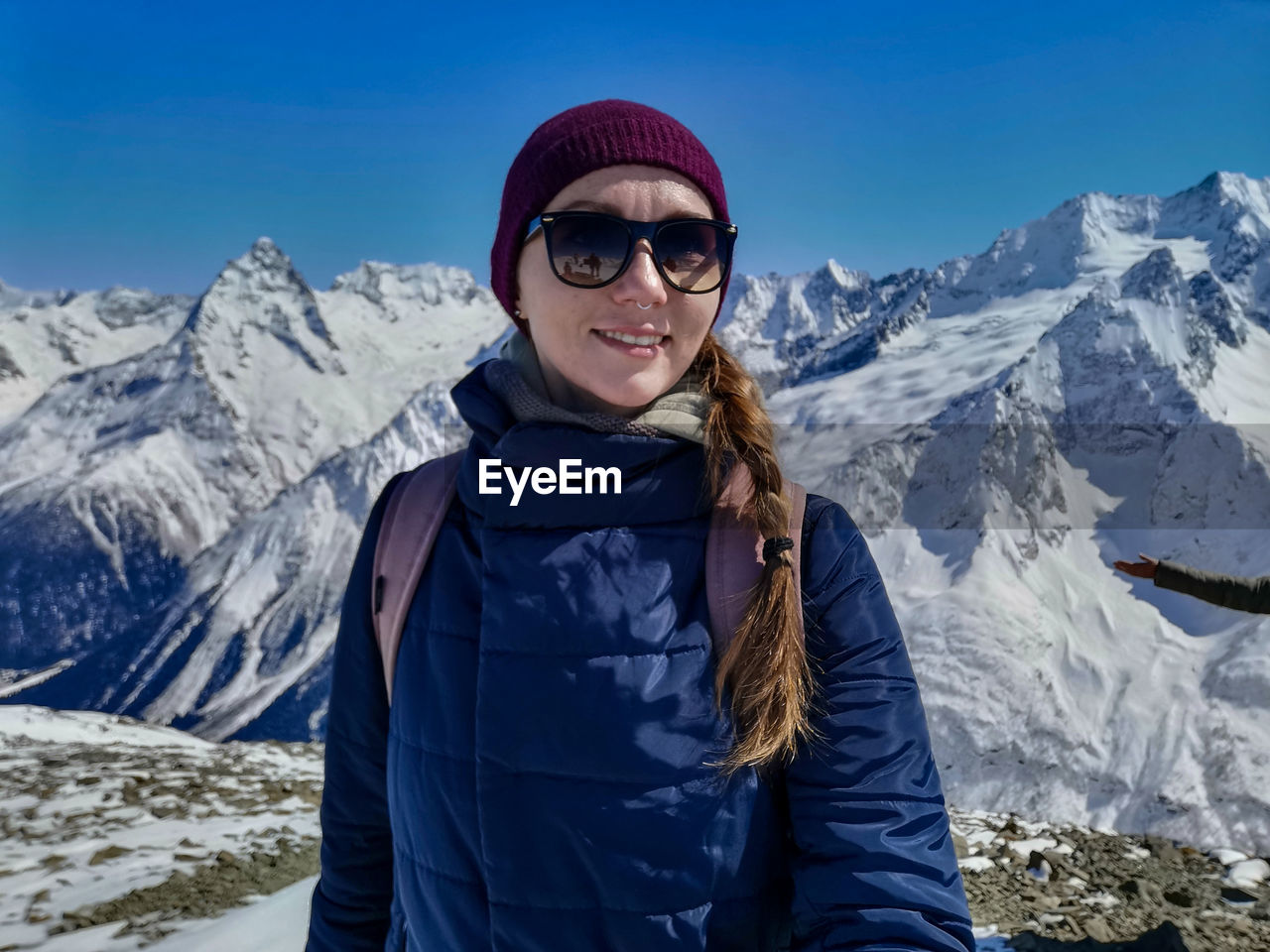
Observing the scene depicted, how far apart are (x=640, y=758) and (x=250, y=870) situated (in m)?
8.01

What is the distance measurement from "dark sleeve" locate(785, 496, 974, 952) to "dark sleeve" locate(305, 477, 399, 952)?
113cm

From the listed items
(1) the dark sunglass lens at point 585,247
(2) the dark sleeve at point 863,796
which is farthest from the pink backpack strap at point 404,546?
(2) the dark sleeve at point 863,796

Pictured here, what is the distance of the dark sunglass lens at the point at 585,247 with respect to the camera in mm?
1850

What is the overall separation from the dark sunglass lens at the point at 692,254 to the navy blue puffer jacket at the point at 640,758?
39 cm

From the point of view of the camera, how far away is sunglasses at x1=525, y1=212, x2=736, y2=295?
1849 mm

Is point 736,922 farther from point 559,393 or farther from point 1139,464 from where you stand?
point 1139,464

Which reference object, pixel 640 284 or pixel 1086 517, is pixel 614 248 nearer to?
pixel 640 284

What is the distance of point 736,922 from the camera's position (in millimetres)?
1680

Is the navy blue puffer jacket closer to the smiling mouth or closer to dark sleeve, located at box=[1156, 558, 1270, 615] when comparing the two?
the smiling mouth

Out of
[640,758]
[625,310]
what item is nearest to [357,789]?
[640,758]

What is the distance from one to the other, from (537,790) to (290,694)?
204915 millimetres

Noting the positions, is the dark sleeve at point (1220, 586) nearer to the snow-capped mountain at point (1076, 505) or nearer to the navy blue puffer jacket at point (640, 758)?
the navy blue puffer jacket at point (640, 758)

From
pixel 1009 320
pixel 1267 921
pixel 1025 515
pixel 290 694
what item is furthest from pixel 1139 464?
pixel 290 694

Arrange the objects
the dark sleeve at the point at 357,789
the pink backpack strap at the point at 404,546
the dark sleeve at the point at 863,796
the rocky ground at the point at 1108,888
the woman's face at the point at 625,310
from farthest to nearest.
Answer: the rocky ground at the point at 1108,888, the dark sleeve at the point at 357,789, the pink backpack strap at the point at 404,546, the woman's face at the point at 625,310, the dark sleeve at the point at 863,796
